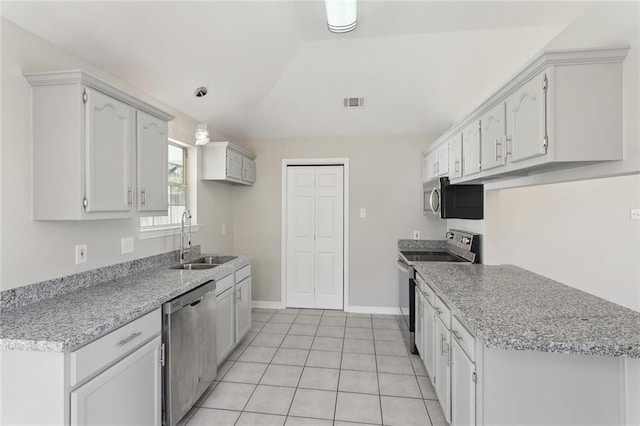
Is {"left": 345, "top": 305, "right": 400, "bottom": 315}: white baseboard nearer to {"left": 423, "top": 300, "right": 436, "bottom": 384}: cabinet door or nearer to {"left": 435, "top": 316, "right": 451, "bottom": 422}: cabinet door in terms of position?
{"left": 423, "top": 300, "right": 436, "bottom": 384}: cabinet door

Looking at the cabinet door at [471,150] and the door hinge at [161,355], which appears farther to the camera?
the cabinet door at [471,150]

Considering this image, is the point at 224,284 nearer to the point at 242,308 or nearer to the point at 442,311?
the point at 242,308

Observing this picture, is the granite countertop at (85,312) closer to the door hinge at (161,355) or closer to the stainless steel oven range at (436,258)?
the door hinge at (161,355)

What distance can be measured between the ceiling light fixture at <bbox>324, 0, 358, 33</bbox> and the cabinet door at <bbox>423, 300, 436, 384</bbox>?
216cm

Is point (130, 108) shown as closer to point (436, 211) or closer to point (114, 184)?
point (114, 184)

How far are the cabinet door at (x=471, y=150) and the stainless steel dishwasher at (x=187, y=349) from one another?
226 centimetres

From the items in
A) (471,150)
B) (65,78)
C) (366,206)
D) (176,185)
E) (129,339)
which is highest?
(65,78)

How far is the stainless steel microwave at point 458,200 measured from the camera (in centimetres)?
302

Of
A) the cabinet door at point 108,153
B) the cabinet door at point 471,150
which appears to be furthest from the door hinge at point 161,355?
the cabinet door at point 471,150

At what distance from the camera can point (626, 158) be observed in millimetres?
1479

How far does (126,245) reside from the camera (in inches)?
97.5

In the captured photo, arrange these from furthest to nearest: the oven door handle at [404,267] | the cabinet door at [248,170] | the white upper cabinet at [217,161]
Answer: the cabinet door at [248,170], the white upper cabinet at [217,161], the oven door handle at [404,267]

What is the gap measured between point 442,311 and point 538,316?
1.99ft

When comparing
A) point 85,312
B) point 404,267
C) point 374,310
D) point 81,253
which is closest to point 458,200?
point 404,267
